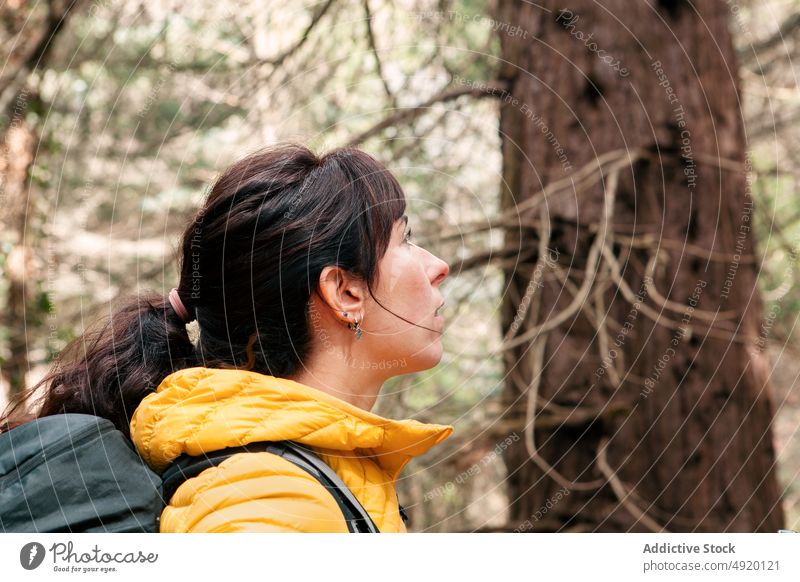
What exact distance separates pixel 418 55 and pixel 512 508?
1.39 m

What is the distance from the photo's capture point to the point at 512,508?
6.91 ft

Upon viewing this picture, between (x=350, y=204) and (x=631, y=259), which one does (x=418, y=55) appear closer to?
(x=631, y=259)

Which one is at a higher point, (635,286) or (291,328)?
(635,286)

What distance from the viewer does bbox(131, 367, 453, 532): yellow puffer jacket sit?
91cm

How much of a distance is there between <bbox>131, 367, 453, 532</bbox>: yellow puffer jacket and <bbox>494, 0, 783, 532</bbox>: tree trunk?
2.83 feet

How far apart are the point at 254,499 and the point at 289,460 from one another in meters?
0.08

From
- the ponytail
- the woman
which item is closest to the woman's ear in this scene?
the woman

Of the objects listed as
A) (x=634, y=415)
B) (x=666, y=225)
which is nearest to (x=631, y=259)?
(x=666, y=225)

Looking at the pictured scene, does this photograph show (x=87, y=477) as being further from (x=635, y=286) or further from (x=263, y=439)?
(x=635, y=286)

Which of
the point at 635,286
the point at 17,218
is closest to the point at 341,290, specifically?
the point at 635,286

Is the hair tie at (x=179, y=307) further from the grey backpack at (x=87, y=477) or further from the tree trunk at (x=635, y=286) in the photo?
the tree trunk at (x=635, y=286)
